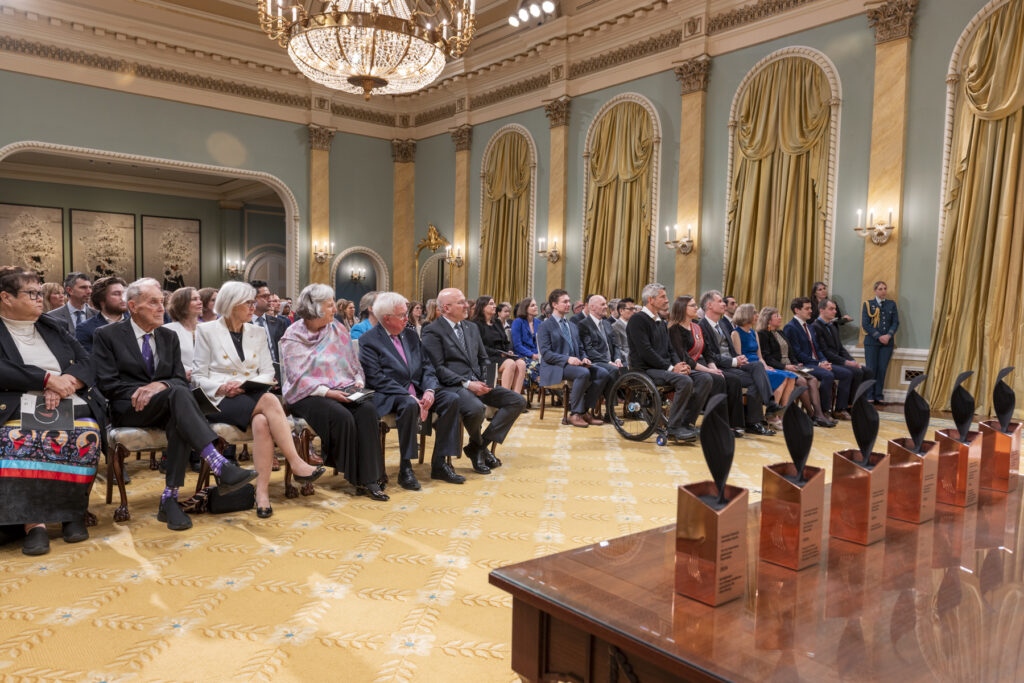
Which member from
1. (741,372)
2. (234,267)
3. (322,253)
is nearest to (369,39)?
(741,372)

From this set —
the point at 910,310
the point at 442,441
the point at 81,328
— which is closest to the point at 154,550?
the point at 442,441

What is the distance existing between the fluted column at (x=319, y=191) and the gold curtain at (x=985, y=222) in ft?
34.3

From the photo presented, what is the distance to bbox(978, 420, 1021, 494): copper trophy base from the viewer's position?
232 cm

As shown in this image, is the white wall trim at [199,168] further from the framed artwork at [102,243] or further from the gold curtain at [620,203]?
the gold curtain at [620,203]

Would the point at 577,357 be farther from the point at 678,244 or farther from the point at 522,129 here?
the point at 522,129

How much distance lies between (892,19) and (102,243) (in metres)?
16.3

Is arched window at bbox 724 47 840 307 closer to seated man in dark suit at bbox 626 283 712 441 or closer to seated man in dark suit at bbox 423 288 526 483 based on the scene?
seated man in dark suit at bbox 626 283 712 441

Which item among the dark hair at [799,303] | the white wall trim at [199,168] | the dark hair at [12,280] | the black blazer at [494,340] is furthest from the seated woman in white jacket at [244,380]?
the white wall trim at [199,168]

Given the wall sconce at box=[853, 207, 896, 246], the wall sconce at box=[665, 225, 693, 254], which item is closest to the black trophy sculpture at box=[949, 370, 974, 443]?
the wall sconce at box=[853, 207, 896, 246]

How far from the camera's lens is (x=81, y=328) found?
5.07 m

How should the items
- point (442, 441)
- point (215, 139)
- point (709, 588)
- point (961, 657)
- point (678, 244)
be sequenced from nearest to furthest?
point (961, 657) < point (709, 588) < point (442, 441) < point (678, 244) < point (215, 139)

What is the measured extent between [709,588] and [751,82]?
9.59m

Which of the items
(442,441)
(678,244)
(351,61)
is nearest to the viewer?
(442,441)

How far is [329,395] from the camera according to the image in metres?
4.48
